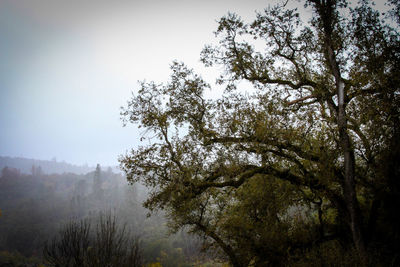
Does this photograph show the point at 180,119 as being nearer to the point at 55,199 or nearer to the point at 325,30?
the point at 325,30

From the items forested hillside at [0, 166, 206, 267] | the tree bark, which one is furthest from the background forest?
forested hillside at [0, 166, 206, 267]

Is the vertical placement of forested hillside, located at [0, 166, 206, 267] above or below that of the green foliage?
below

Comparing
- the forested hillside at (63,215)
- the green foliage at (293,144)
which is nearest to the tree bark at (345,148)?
the green foliage at (293,144)

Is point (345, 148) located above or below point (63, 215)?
above

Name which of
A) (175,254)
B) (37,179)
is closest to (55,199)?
(37,179)

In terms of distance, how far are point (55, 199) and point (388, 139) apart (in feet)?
571

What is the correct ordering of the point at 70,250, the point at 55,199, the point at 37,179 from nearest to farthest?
the point at 70,250 < the point at 55,199 < the point at 37,179

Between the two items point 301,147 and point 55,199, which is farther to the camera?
point 55,199

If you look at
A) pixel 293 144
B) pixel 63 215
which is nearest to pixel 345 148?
pixel 293 144

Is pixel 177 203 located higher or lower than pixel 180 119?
lower

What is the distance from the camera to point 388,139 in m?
7.18

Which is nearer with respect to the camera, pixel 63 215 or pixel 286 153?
pixel 286 153

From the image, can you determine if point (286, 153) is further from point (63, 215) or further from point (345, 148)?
point (63, 215)

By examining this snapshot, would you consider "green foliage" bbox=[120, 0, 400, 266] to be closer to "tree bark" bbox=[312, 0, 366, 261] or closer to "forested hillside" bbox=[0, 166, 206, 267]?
"tree bark" bbox=[312, 0, 366, 261]
